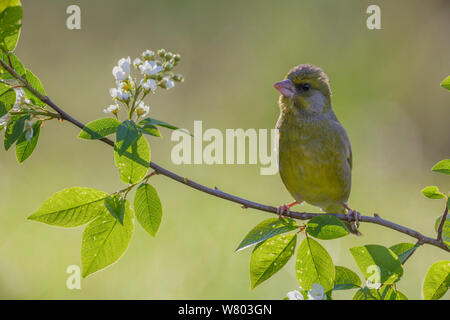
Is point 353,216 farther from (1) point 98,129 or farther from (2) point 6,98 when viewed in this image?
(2) point 6,98

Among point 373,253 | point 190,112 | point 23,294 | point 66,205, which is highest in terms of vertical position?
point 190,112

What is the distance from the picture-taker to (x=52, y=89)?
7.04 meters

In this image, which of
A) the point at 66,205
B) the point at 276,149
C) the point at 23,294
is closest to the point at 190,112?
the point at 23,294

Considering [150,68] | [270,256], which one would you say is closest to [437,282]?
[270,256]

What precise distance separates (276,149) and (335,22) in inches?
195

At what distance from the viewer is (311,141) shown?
10.6ft

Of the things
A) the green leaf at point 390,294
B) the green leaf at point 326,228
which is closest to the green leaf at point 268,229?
the green leaf at point 326,228

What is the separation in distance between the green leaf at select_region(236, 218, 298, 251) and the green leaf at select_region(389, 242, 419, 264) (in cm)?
33

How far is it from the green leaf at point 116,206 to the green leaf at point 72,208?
32 mm

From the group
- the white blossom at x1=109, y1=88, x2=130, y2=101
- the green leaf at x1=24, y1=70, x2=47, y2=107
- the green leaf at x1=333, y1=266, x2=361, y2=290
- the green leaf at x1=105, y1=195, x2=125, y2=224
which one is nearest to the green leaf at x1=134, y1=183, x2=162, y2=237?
the green leaf at x1=105, y1=195, x2=125, y2=224

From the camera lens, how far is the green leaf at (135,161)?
160cm

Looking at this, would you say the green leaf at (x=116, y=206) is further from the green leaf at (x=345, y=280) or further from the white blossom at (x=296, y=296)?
the green leaf at (x=345, y=280)

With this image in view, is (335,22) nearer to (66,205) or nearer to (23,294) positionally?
(23,294)

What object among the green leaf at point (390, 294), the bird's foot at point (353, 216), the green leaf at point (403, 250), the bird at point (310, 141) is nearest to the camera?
the green leaf at point (390, 294)
